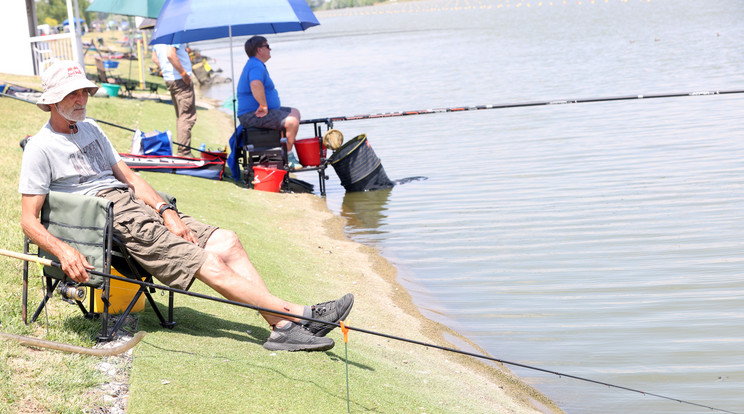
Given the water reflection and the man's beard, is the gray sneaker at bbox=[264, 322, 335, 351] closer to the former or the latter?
the man's beard

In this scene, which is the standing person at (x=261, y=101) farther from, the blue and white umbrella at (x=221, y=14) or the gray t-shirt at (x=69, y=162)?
the gray t-shirt at (x=69, y=162)

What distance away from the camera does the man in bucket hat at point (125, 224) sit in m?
4.35

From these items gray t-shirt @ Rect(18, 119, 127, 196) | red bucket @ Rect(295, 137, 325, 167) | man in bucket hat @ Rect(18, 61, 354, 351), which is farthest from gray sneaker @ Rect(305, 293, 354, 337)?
red bucket @ Rect(295, 137, 325, 167)

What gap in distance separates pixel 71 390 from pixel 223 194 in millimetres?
6148

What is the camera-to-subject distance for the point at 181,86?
11.2 m

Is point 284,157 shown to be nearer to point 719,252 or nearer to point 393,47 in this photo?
point 719,252

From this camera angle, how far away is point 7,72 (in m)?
19.1

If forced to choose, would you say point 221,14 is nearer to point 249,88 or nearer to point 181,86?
point 249,88

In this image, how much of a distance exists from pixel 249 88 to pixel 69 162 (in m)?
5.91

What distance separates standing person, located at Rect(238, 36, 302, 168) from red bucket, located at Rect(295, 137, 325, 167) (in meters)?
0.39

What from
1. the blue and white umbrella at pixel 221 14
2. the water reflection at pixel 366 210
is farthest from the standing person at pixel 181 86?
the water reflection at pixel 366 210

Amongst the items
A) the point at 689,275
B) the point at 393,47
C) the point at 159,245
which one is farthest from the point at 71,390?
the point at 393,47

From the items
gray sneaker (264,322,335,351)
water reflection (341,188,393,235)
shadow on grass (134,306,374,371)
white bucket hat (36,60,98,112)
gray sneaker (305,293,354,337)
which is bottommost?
water reflection (341,188,393,235)

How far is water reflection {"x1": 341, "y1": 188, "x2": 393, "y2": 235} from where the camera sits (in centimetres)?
993
